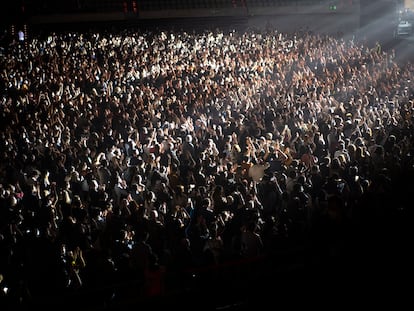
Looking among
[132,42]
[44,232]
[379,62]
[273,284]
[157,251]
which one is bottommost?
[273,284]

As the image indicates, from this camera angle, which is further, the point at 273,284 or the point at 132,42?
the point at 132,42

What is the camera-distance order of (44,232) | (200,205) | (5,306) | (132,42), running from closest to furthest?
(5,306) < (44,232) < (200,205) < (132,42)

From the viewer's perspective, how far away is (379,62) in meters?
19.2

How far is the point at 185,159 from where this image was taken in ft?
33.6

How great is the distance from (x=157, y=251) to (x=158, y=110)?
25.9 ft

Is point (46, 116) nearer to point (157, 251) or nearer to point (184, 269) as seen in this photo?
point (157, 251)

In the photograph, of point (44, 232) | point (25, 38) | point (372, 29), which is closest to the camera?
point (44, 232)

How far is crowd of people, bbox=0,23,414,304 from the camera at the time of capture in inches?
250

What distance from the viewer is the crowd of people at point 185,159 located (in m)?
6.36

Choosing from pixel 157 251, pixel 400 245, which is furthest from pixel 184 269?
pixel 400 245

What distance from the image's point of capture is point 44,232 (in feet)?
22.8

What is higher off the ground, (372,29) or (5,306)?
(372,29)

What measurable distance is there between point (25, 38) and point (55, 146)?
50.7ft

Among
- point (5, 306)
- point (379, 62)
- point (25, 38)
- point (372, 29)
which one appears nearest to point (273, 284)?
point (5, 306)
